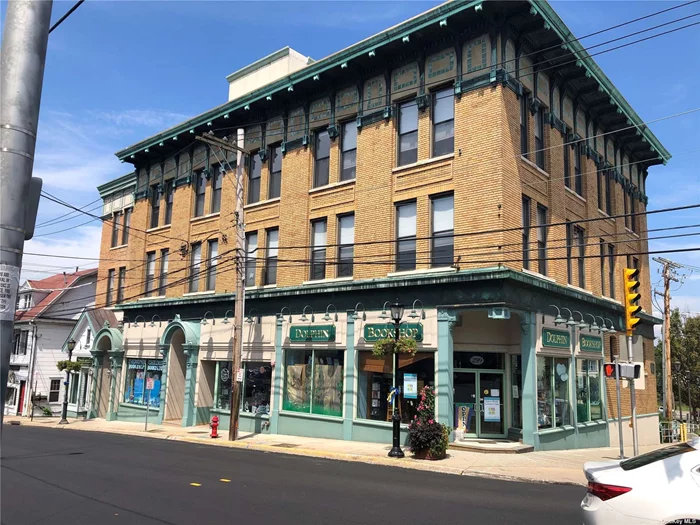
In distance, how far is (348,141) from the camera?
72.7ft

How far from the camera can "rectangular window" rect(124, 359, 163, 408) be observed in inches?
1144

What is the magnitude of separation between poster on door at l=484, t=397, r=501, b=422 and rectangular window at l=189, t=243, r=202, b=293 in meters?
15.3

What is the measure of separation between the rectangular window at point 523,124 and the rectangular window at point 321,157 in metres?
7.26

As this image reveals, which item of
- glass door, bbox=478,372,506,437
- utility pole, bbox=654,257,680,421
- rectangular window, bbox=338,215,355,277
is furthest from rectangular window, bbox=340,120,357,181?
utility pole, bbox=654,257,680,421

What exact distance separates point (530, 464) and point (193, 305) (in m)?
17.5

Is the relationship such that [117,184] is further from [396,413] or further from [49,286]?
[396,413]

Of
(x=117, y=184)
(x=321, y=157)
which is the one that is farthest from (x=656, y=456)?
(x=117, y=184)

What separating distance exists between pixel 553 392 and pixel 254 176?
49.0 feet

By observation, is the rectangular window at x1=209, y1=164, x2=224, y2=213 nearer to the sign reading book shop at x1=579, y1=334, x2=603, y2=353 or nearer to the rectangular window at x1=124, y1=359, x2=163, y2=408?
the rectangular window at x1=124, y1=359, x2=163, y2=408

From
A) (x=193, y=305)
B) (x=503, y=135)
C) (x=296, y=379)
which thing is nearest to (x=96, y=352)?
(x=193, y=305)

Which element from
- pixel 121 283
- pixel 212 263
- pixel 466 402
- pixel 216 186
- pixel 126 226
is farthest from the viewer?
pixel 126 226

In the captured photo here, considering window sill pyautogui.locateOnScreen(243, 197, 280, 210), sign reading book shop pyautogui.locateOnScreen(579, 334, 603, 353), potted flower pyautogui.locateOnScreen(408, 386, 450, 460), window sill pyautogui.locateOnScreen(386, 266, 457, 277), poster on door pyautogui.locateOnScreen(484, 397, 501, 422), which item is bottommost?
potted flower pyautogui.locateOnScreen(408, 386, 450, 460)

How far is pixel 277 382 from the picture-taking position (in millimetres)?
22672

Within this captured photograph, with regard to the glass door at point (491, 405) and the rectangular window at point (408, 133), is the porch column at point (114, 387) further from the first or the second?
the glass door at point (491, 405)
